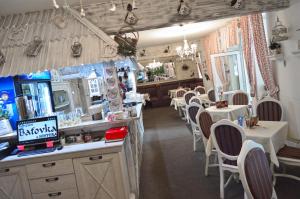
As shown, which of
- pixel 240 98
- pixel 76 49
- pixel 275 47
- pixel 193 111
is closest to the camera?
pixel 76 49

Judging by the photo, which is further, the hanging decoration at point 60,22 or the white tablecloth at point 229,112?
the white tablecloth at point 229,112

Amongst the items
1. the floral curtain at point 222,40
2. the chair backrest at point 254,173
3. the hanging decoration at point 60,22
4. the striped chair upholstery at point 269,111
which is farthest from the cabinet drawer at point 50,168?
the floral curtain at point 222,40

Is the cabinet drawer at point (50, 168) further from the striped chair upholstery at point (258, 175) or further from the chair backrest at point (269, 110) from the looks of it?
the chair backrest at point (269, 110)

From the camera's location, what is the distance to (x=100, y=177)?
3008mm

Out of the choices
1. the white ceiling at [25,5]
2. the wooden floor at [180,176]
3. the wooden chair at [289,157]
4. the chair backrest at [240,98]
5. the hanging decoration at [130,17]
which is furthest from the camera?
the chair backrest at [240,98]

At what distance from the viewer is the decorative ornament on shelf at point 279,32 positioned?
4031 mm

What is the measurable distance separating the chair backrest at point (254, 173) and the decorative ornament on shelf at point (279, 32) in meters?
2.88

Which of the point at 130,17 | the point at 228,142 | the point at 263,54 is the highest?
→ the point at 130,17

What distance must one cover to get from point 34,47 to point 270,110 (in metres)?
3.45

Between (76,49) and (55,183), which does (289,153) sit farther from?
(76,49)

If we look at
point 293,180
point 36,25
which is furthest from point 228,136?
point 36,25

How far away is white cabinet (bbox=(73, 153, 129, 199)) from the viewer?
2.99 m

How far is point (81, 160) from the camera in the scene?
3.00m

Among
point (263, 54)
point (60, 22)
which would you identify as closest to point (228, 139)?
point (263, 54)
